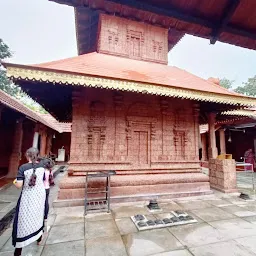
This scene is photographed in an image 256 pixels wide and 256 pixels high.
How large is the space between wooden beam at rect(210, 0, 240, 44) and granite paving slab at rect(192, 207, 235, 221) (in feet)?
13.7

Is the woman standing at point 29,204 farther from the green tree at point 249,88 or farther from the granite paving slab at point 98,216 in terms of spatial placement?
the green tree at point 249,88

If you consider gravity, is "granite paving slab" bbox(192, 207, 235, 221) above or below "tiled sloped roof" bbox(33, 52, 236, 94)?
below

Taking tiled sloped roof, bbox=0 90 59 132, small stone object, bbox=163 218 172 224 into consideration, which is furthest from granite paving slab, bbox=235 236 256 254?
tiled sloped roof, bbox=0 90 59 132

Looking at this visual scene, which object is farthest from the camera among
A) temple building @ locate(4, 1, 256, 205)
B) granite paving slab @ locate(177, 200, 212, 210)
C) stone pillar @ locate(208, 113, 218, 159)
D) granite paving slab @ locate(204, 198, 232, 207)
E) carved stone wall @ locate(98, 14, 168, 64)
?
stone pillar @ locate(208, 113, 218, 159)

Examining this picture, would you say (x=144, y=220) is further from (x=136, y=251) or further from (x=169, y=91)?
(x=169, y=91)

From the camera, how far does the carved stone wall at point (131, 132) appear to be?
572 cm

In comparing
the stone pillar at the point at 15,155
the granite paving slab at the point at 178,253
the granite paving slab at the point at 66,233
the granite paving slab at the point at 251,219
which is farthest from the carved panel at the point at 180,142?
the stone pillar at the point at 15,155

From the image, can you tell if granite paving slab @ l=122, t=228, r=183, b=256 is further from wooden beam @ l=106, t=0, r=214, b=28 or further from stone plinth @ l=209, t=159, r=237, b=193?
stone plinth @ l=209, t=159, r=237, b=193

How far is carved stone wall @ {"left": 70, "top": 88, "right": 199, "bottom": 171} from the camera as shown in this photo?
5.72 meters

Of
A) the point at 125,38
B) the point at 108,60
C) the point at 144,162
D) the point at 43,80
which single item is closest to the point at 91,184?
the point at 144,162

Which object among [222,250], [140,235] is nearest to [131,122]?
[140,235]

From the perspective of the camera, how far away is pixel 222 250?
2.89m

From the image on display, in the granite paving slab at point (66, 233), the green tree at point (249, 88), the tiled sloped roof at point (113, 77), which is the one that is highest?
the green tree at point (249, 88)

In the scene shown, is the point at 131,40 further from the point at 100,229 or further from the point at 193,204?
the point at 100,229
